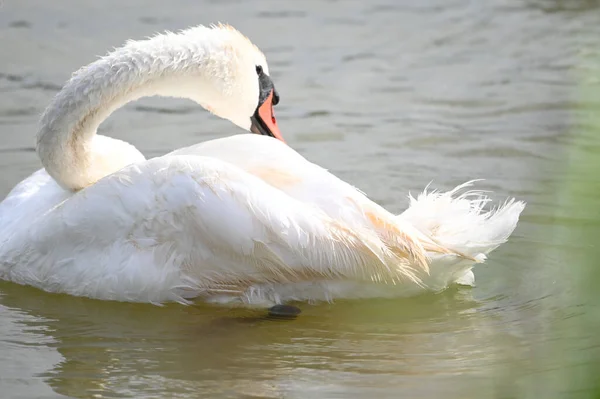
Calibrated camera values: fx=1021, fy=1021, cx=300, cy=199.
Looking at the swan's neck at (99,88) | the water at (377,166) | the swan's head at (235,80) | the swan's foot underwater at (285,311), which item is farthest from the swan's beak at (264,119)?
the swan's foot underwater at (285,311)

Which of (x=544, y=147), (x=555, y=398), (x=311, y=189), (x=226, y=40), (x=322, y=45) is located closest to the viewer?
(x=555, y=398)

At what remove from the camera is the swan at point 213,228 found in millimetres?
4441

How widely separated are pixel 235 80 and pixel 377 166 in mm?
1864

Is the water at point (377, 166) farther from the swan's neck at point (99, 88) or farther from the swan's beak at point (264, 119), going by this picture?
the swan's beak at point (264, 119)

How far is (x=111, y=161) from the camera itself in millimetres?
5449

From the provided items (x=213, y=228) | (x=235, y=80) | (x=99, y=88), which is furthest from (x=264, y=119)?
(x=213, y=228)

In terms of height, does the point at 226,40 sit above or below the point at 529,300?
above

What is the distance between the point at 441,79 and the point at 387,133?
4.96 ft

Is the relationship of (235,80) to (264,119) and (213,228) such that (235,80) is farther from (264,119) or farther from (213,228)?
(213,228)

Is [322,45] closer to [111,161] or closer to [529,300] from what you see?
[111,161]

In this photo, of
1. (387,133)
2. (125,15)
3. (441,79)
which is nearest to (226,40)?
(387,133)

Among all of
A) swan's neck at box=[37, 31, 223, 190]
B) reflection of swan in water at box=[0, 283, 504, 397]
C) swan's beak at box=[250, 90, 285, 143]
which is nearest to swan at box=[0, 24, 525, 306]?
swan's neck at box=[37, 31, 223, 190]

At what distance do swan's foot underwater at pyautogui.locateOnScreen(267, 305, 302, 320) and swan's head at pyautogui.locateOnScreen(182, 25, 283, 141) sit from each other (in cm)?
127

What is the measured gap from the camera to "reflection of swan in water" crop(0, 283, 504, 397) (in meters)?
4.06
